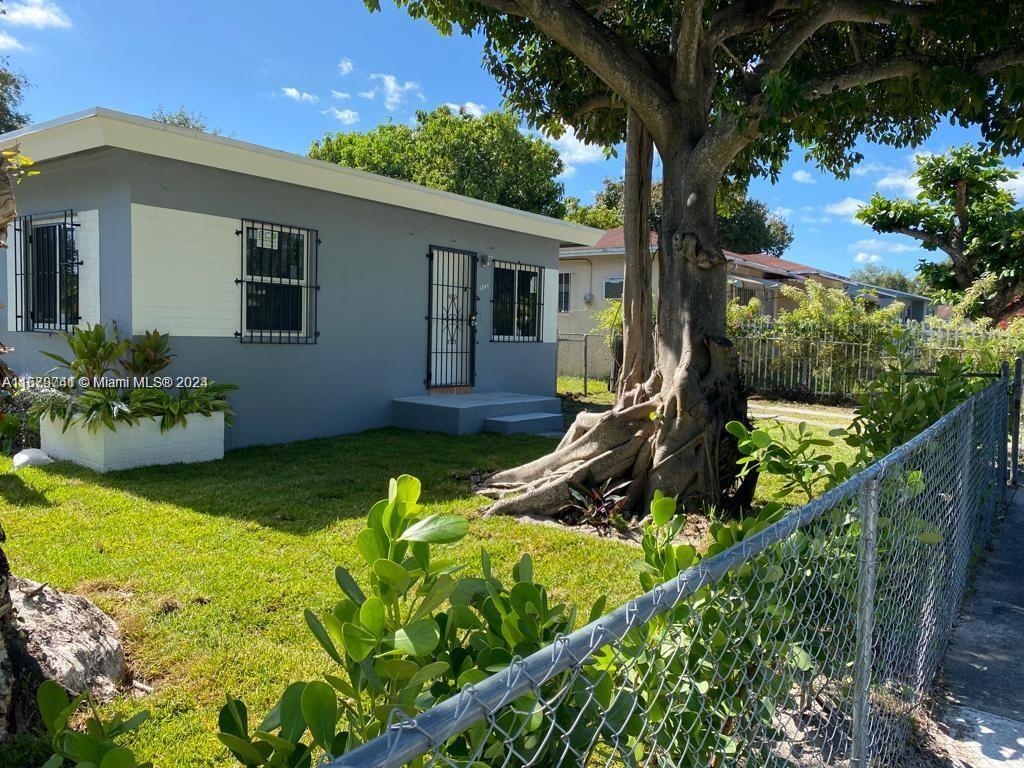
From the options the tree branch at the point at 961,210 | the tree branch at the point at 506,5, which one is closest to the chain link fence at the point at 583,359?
the tree branch at the point at 961,210

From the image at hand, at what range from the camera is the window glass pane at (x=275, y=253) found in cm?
854

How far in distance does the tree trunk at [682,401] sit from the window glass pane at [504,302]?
6068 mm

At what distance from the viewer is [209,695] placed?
296 centimetres

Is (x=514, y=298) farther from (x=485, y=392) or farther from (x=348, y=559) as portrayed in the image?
(x=348, y=559)

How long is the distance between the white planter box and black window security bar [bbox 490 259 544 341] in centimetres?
525

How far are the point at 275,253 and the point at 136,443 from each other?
2.85m

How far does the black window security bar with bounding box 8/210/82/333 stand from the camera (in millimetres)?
8164

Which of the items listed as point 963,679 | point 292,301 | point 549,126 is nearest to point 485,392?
point 292,301

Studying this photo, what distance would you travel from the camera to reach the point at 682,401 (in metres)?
5.62

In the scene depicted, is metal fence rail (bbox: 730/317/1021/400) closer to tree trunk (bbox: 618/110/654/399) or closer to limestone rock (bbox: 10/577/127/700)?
tree trunk (bbox: 618/110/654/399)

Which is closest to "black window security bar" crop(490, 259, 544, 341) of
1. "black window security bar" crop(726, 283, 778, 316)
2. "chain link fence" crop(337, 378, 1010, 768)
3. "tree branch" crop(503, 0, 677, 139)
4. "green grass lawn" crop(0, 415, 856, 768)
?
"green grass lawn" crop(0, 415, 856, 768)

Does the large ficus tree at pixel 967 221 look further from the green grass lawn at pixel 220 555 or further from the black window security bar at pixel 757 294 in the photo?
the green grass lawn at pixel 220 555

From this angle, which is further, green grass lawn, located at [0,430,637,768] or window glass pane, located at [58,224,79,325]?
window glass pane, located at [58,224,79,325]

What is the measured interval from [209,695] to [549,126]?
642 cm
